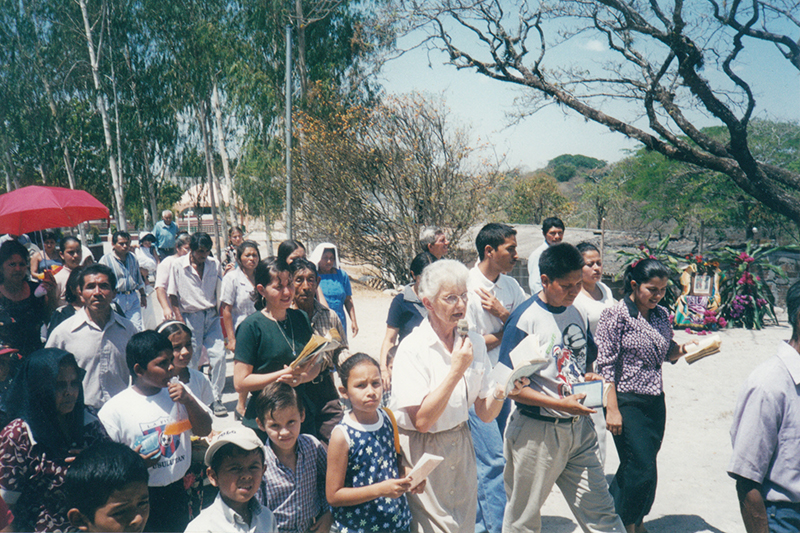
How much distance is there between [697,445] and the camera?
5379 millimetres

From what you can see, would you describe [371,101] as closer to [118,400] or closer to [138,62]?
[138,62]

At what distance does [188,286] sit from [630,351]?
4.53 m

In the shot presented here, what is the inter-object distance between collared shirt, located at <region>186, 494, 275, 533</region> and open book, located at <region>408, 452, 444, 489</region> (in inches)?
24.4

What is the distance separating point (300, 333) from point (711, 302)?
9479mm

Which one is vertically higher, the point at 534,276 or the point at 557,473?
the point at 534,276

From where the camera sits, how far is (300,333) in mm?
3387

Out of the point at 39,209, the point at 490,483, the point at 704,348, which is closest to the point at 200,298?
the point at 39,209

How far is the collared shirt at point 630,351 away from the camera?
11.1 ft

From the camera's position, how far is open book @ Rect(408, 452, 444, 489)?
220 centimetres

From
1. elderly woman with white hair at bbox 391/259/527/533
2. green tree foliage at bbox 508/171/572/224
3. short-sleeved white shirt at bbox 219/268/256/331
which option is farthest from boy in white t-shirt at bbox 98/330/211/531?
green tree foliage at bbox 508/171/572/224

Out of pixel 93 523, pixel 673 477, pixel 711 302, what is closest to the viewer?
pixel 93 523

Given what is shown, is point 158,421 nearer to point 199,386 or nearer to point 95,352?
point 199,386

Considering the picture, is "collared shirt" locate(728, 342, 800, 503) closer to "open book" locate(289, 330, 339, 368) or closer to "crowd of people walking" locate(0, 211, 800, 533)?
"crowd of people walking" locate(0, 211, 800, 533)

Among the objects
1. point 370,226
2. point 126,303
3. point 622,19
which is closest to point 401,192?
point 370,226
